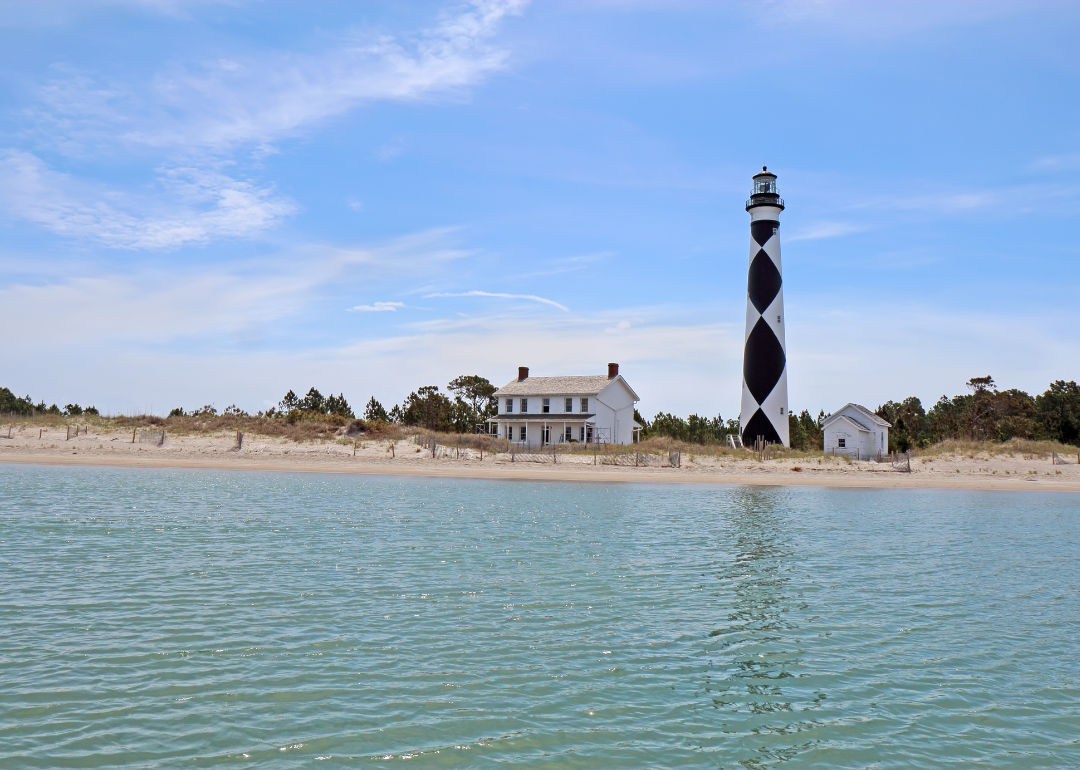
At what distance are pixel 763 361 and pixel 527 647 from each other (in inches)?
1593

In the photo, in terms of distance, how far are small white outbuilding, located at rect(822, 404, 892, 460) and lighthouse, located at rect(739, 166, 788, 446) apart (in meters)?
5.41

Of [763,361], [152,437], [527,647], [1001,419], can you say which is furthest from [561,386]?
[527,647]

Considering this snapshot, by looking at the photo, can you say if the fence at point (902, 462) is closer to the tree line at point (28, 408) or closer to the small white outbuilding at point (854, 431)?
the small white outbuilding at point (854, 431)

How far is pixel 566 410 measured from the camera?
55.4m

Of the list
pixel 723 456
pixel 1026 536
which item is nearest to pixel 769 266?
pixel 723 456

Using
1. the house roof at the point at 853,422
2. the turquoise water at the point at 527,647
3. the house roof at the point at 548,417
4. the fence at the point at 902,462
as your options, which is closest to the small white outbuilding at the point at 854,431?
the house roof at the point at 853,422

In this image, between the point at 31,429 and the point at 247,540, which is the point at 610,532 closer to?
the point at 247,540

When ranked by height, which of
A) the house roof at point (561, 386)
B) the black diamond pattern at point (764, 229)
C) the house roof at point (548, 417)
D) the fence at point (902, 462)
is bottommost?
the fence at point (902, 462)

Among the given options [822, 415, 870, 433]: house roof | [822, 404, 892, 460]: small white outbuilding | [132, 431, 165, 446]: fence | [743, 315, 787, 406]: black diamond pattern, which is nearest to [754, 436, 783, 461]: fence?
[743, 315, 787, 406]: black diamond pattern

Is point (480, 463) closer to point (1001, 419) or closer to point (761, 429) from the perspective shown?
point (761, 429)

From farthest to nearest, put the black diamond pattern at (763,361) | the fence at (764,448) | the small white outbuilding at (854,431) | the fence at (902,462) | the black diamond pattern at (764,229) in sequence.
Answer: the small white outbuilding at (854,431) < the black diamond pattern at (764,229) < the black diamond pattern at (763,361) < the fence at (764,448) < the fence at (902,462)

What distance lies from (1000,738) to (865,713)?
1.11 metres

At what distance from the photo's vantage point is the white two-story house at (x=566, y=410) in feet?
179

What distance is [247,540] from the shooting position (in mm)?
16141
